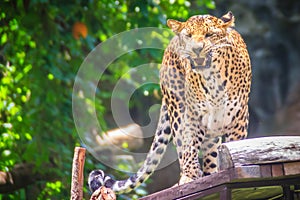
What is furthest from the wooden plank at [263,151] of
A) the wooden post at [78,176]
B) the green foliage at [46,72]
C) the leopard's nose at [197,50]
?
the green foliage at [46,72]

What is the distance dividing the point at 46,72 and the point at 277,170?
18.4 ft

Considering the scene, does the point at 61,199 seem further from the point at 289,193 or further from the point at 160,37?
the point at 289,193

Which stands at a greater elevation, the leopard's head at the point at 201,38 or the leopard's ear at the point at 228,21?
the leopard's ear at the point at 228,21

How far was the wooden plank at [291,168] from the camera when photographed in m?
4.48

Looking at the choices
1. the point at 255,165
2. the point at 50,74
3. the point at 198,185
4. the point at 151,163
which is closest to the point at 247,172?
the point at 255,165

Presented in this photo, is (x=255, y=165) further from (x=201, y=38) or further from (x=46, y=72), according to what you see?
(x=46, y=72)

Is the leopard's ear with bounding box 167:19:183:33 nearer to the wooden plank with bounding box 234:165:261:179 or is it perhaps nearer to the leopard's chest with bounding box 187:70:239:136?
the leopard's chest with bounding box 187:70:239:136

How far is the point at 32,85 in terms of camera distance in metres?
9.75

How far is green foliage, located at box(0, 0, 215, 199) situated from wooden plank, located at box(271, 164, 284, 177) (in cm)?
504

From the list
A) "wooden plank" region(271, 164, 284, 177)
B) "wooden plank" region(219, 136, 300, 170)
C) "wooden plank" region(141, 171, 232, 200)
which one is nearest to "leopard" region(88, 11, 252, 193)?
"wooden plank" region(141, 171, 232, 200)

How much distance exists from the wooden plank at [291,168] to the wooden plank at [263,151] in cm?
3

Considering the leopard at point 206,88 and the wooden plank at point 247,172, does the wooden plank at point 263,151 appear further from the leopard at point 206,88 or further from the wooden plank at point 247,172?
the leopard at point 206,88

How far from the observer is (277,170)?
4.49 metres

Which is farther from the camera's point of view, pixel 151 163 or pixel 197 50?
pixel 151 163
